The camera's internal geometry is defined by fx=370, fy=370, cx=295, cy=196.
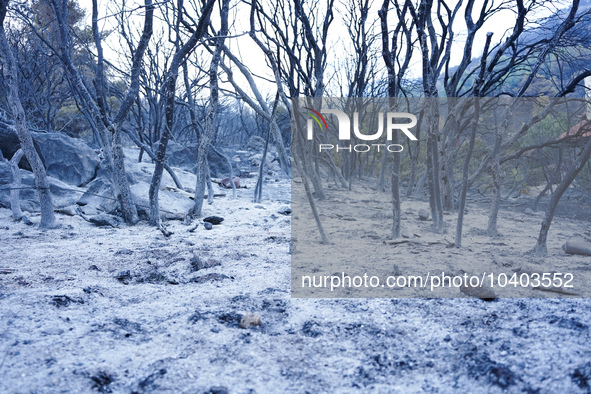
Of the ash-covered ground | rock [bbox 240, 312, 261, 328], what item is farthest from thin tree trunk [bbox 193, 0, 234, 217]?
rock [bbox 240, 312, 261, 328]

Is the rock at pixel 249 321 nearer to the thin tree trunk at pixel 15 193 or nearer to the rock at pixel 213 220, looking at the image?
the rock at pixel 213 220

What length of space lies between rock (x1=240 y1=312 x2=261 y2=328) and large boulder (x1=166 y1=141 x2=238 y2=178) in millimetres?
11237

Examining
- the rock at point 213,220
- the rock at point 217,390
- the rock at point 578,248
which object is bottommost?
the rock at point 217,390

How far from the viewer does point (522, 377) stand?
58.8 inches

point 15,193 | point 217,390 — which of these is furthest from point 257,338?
point 15,193

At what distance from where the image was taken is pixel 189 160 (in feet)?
45.5

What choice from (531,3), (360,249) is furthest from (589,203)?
(360,249)

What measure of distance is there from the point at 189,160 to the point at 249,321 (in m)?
12.5

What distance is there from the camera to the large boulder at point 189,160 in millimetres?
13227

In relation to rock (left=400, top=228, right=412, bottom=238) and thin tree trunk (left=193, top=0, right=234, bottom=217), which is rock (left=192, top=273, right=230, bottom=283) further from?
thin tree trunk (left=193, top=0, right=234, bottom=217)

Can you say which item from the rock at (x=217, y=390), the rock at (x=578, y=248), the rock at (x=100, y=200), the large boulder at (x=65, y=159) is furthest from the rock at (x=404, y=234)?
Result: the large boulder at (x=65, y=159)

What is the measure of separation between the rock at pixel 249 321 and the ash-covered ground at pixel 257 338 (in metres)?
0.03

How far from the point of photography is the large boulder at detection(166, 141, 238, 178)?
13227mm

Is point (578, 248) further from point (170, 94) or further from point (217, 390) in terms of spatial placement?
point (170, 94)
